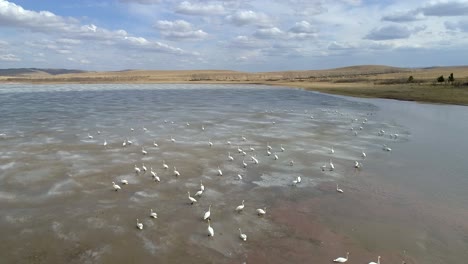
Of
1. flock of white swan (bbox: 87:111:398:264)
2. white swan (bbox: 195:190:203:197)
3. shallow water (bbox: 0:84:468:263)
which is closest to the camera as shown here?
shallow water (bbox: 0:84:468:263)

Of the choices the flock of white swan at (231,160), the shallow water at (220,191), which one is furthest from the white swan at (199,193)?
the shallow water at (220,191)

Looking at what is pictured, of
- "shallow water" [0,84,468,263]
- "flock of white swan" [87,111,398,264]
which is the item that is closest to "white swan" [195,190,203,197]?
"flock of white swan" [87,111,398,264]

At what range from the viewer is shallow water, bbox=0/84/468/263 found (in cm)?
1249

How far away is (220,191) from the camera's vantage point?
17.2 meters

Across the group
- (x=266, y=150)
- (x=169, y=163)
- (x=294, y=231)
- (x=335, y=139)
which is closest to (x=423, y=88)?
(x=335, y=139)

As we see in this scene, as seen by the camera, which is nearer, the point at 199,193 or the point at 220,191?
the point at 199,193

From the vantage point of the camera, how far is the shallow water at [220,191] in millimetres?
12492

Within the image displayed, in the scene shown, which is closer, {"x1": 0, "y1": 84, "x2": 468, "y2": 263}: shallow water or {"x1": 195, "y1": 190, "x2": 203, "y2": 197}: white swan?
{"x1": 0, "y1": 84, "x2": 468, "y2": 263}: shallow water

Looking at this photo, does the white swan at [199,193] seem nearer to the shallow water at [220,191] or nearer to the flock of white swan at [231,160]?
the flock of white swan at [231,160]

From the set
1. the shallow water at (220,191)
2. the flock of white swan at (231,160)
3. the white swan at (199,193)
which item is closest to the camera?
the shallow water at (220,191)

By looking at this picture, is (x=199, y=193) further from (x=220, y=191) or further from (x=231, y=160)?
(x=231, y=160)

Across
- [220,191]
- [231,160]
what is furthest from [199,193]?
[231,160]

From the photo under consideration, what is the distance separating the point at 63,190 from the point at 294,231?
376 inches

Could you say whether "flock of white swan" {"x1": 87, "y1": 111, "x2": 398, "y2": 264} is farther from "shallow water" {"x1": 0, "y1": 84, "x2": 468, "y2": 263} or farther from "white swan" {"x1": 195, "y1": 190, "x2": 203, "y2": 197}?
"shallow water" {"x1": 0, "y1": 84, "x2": 468, "y2": 263}
